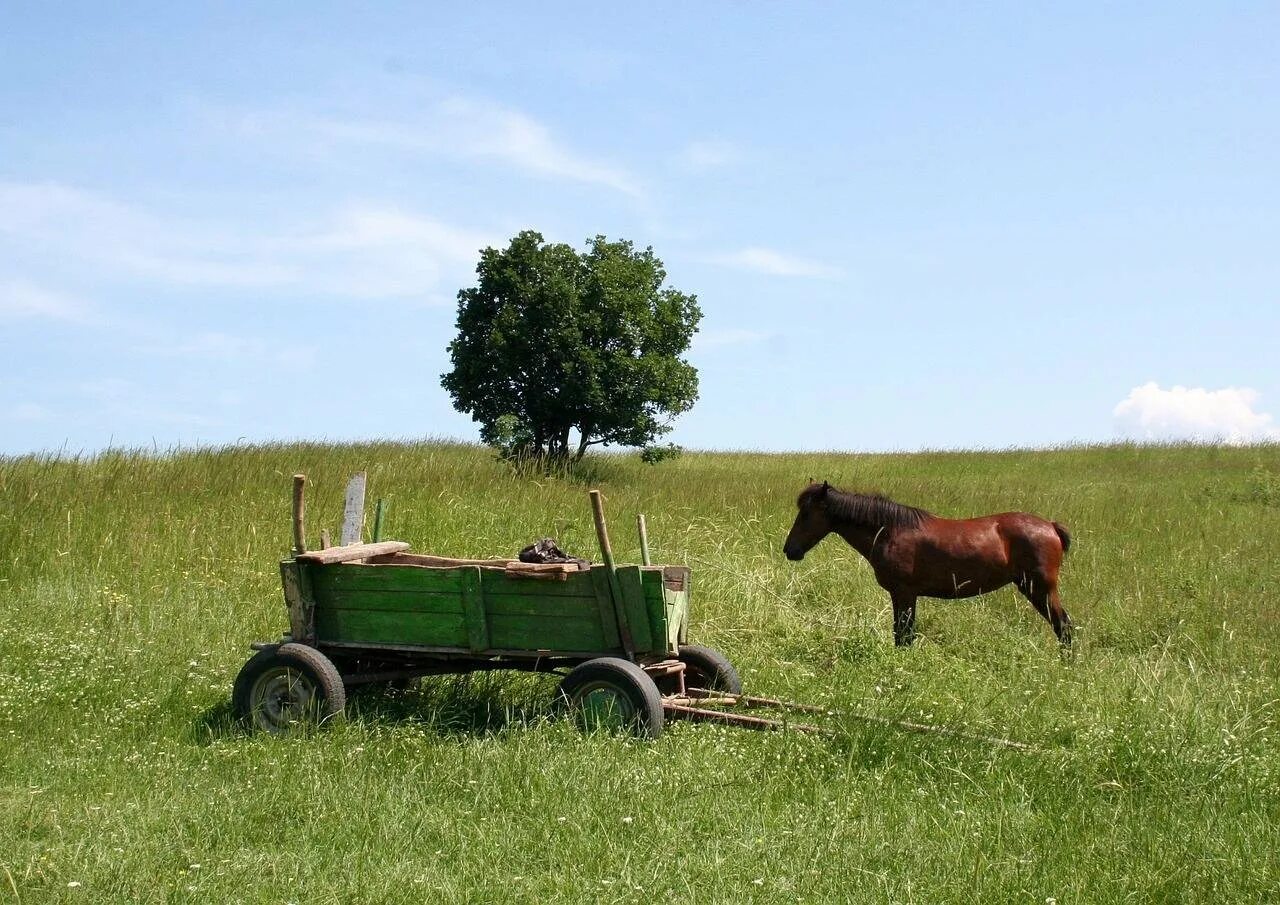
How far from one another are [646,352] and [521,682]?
25771mm

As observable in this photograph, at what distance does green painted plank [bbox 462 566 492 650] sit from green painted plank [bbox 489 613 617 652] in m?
0.05

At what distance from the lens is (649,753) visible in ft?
20.5

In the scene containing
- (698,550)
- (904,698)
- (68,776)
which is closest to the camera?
(68,776)

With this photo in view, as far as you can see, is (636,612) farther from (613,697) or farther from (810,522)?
(810,522)

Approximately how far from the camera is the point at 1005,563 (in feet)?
34.6

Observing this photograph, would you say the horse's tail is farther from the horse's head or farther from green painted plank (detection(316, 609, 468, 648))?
green painted plank (detection(316, 609, 468, 648))

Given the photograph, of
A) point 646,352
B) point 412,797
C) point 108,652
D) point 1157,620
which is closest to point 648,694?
point 412,797

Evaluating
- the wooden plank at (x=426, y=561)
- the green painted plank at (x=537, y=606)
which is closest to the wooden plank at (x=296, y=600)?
the wooden plank at (x=426, y=561)

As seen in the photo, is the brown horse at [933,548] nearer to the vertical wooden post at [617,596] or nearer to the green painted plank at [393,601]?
the vertical wooden post at [617,596]

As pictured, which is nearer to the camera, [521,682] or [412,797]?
[412,797]

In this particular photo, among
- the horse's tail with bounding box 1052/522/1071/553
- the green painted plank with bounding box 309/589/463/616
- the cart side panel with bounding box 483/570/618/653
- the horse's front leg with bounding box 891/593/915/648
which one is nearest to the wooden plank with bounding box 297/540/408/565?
the green painted plank with bounding box 309/589/463/616

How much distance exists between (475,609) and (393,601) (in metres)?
0.62

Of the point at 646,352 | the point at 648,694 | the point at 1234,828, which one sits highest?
the point at 646,352

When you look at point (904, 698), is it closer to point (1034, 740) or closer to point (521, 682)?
point (1034, 740)
